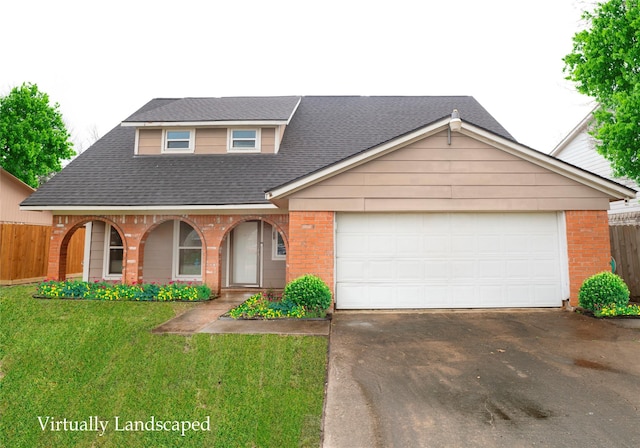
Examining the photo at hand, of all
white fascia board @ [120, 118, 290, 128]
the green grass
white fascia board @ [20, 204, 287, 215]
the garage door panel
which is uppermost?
white fascia board @ [120, 118, 290, 128]

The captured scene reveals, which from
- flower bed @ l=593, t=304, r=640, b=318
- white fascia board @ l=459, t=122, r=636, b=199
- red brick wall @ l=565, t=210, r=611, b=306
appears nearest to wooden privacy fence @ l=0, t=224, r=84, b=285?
white fascia board @ l=459, t=122, r=636, b=199

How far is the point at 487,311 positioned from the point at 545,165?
3.72 m

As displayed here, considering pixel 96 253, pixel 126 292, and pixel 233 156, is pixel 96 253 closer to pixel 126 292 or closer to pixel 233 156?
pixel 126 292

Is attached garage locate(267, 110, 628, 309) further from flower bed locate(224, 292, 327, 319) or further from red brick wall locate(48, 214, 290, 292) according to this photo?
red brick wall locate(48, 214, 290, 292)

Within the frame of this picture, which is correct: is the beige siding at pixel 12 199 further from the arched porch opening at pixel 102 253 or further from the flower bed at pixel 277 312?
the flower bed at pixel 277 312

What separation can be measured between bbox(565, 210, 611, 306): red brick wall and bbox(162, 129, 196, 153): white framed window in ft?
38.6

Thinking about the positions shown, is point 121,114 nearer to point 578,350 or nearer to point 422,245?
point 422,245

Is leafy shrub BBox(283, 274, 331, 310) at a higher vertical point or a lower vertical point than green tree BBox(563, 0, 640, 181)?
lower

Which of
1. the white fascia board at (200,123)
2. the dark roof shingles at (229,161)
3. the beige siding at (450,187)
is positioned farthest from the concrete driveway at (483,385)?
the white fascia board at (200,123)

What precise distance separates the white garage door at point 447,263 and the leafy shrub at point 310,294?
79 centimetres

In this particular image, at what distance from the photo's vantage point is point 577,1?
9992mm

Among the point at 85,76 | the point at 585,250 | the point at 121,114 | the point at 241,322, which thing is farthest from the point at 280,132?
the point at 121,114

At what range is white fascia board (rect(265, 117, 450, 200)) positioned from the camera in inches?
305

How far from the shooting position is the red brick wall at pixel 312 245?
7703 mm
